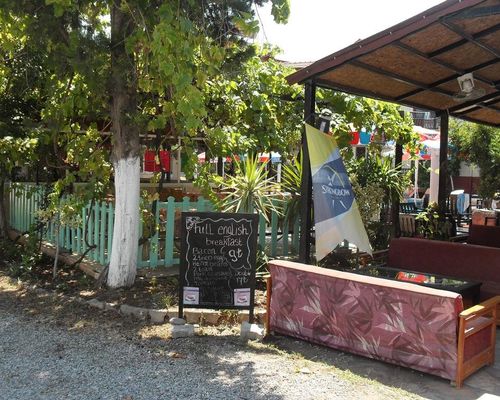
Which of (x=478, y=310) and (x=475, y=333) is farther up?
(x=478, y=310)

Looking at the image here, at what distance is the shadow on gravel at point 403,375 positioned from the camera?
430 centimetres

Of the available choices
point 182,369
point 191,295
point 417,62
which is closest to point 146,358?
point 182,369

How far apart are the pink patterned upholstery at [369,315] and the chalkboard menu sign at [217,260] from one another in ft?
1.12

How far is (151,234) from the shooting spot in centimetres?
778

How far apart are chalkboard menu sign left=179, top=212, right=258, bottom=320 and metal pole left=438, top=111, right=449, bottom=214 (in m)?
5.06

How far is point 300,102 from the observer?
9.86 m

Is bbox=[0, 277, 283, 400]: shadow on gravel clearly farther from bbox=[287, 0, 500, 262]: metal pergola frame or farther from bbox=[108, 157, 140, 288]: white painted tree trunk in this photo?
bbox=[287, 0, 500, 262]: metal pergola frame

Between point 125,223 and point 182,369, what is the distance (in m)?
2.77

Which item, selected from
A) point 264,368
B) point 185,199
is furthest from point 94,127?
point 264,368

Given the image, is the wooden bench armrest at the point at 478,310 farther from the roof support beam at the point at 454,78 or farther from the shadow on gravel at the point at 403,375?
the roof support beam at the point at 454,78

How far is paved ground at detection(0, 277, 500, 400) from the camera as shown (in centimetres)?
425

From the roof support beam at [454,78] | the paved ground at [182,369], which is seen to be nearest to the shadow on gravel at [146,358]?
the paved ground at [182,369]

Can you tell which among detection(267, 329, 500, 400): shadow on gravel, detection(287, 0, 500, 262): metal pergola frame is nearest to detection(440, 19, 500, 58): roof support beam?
detection(287, 0, 500, 262): metal pergola frame

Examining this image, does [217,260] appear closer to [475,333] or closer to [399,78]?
[475,333]
